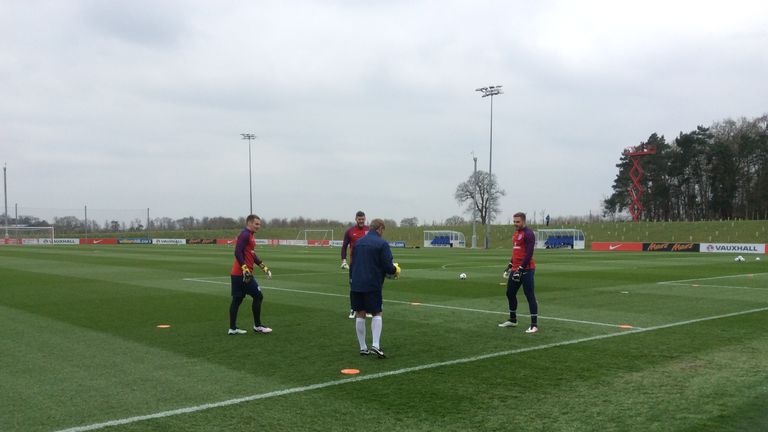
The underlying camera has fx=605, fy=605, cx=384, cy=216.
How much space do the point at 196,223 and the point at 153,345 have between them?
96.3 m

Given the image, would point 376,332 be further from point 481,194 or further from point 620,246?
point 481,194

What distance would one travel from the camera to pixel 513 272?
34.8ft

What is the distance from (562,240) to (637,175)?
3648 cm

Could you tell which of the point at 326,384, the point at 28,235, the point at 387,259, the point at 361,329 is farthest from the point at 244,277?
the point at 28,235

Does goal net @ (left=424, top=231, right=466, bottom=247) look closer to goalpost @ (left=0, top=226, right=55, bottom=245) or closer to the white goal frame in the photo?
the white goal frame

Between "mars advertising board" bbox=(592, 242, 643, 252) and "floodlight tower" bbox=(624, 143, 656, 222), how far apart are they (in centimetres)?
3544

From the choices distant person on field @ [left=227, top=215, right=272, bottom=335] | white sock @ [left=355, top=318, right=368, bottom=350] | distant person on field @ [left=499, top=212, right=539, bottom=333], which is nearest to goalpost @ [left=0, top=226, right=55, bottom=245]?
distant person on field @ [left=227, top=215, right=272, bottom=335]

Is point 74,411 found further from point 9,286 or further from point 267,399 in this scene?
point 9,286

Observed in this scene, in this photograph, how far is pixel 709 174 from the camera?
84.3m

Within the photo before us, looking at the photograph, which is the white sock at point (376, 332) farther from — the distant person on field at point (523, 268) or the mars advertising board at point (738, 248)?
the mars advertising board at point (738, 248)

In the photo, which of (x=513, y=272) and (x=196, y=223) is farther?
(x=196, y=223)

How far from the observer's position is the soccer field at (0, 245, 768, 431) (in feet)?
18.3

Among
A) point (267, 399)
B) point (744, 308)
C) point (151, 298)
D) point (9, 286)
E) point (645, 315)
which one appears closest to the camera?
point (267, 399)

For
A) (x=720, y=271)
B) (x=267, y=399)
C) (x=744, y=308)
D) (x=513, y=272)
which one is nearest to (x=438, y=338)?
(x=513, y=272)
